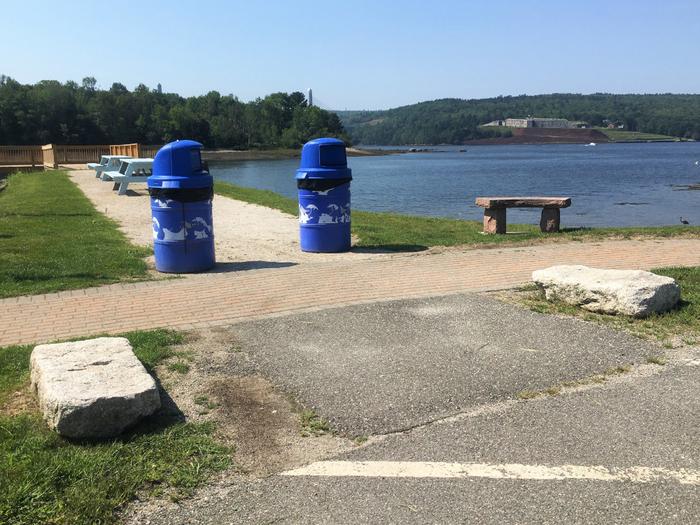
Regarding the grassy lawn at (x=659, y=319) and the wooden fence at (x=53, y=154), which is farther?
the wooden fence at (x=53, y=154)

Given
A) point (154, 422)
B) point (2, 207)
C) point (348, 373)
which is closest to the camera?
point (154, 422)

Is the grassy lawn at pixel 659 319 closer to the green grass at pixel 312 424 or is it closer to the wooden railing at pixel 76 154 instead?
the green grass at pixel 312 424

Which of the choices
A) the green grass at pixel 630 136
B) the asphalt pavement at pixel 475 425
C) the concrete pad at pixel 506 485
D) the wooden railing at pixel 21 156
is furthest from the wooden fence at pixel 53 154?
the green grass at pixel 630 136

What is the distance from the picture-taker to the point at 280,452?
356 centimetres

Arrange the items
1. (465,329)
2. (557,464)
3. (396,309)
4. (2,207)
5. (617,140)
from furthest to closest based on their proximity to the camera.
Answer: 1. (617,140)
2. (2,207)
3. (396,309)
4. (465,329)
5. (557,464)

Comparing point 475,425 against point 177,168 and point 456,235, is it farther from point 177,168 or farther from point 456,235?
point 456,235

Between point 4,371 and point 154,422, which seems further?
point 4,371

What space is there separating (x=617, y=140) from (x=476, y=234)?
168m

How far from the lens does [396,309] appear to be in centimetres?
640

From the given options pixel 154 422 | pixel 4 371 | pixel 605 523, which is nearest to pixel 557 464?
pixel 605 523

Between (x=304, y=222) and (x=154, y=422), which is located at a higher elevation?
(x=304, y=222)

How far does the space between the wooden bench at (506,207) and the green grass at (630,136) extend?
165929 millimetres

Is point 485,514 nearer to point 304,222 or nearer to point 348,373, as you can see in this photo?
point 348,373

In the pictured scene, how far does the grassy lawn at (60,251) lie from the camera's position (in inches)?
307
